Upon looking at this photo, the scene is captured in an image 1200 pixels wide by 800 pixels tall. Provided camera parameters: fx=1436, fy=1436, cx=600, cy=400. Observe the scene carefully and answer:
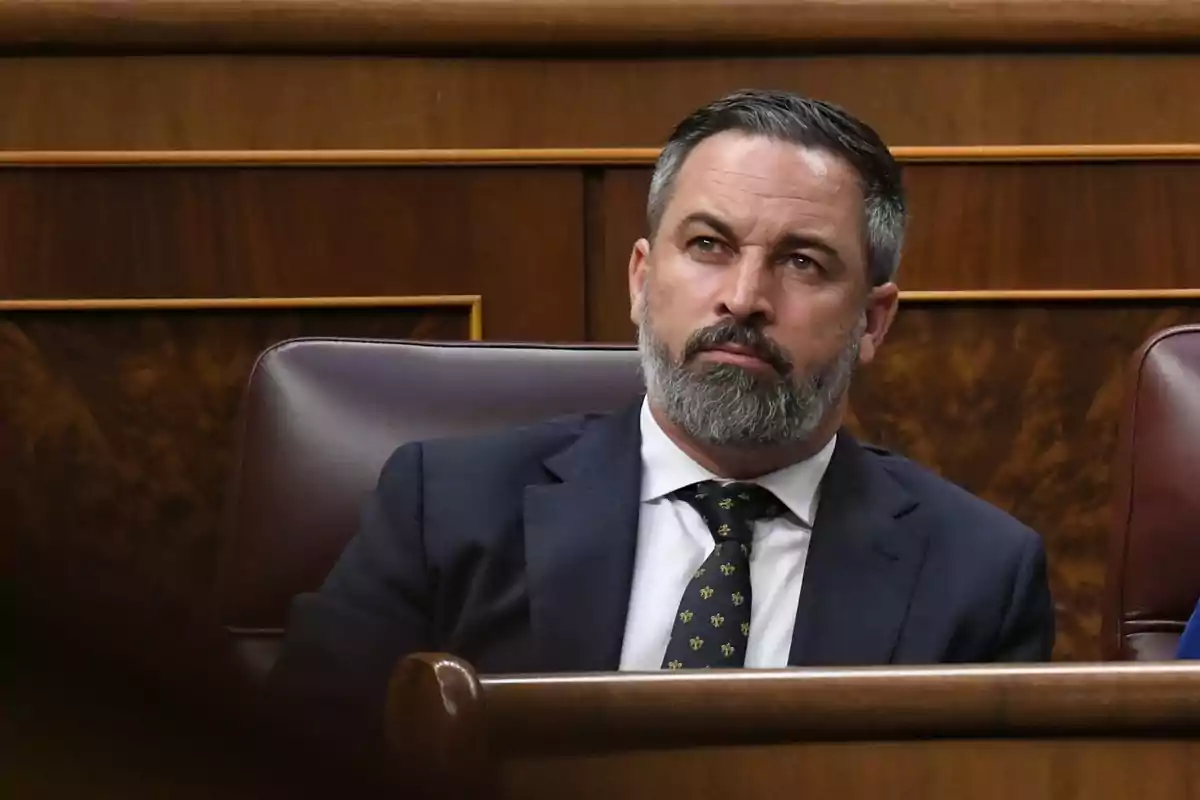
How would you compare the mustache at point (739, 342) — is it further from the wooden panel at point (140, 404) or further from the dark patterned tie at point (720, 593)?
the wooden panel at point (140, 404)

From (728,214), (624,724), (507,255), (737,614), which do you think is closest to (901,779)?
(624,724)

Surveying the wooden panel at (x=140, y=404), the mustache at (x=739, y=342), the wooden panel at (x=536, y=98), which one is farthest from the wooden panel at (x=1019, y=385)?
the wooden panel at (x=140, y=404)

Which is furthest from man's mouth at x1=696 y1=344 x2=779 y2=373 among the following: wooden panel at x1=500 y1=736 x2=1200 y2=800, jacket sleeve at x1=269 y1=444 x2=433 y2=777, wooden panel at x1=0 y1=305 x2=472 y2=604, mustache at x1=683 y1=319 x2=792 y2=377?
wooden panel at x1=500 y1=736 x2=1200 y2=800

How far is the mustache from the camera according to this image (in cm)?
111

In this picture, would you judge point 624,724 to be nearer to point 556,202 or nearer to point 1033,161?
point 556,202

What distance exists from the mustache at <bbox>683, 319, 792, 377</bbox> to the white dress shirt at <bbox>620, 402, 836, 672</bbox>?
0.08 m

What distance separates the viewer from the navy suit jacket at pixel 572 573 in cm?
103

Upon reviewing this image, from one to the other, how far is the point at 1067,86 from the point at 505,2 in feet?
1.96

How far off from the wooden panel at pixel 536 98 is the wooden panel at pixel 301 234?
40 millimetres

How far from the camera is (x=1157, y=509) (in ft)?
3.56

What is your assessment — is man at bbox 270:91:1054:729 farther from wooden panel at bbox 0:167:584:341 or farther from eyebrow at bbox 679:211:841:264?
wooden panel at bbox 0:167:584:341

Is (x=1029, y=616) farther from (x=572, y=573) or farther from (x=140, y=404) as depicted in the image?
(x=140, y=404)

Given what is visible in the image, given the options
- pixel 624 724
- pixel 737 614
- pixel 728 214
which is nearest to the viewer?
pixel 624 724

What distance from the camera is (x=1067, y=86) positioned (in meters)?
1.52
